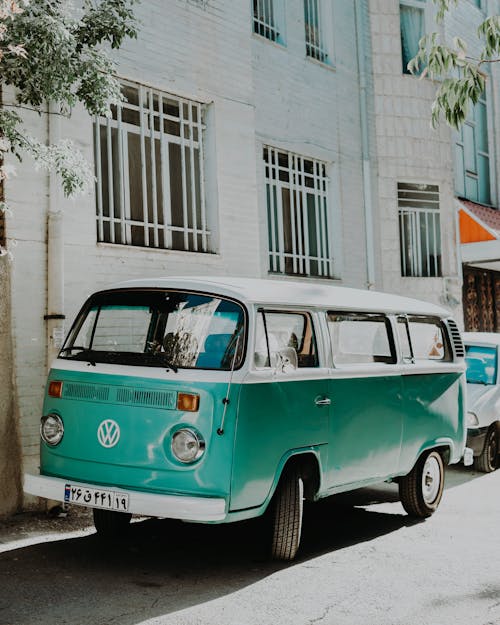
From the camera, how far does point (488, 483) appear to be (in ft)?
33.0

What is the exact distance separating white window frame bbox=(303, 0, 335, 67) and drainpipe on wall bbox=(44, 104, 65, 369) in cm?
632

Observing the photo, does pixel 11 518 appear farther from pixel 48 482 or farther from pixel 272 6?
pixel 272 6

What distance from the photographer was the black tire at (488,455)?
10.7 m

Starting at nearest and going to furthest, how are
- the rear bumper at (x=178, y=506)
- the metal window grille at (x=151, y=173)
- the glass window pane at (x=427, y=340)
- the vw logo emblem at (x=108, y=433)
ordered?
the rear bumper at (x=178, y=506), the vw logo emblem at (x=108, y=433), the glass window pane at (x=427, y=340), the metal window grille at (x=151, y=173)

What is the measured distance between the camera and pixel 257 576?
6047mm

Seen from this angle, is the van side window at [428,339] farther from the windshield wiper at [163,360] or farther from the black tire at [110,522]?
the black tire at [110,522]

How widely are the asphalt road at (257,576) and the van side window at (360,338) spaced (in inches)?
59.5

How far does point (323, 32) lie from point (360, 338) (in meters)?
8.41

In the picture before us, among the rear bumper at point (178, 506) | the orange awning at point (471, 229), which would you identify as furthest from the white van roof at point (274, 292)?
the orange awning at point (471, 229)

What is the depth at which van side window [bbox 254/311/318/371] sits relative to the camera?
627 centimetres

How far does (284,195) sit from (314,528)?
649cm

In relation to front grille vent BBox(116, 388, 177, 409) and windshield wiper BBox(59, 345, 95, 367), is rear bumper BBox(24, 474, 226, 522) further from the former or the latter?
windshield wiper BBox(59, 345, 95, 367)

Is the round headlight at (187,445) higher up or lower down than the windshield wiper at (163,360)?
lower down

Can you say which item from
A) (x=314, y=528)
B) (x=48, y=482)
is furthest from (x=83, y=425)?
(x=314, y=528)
